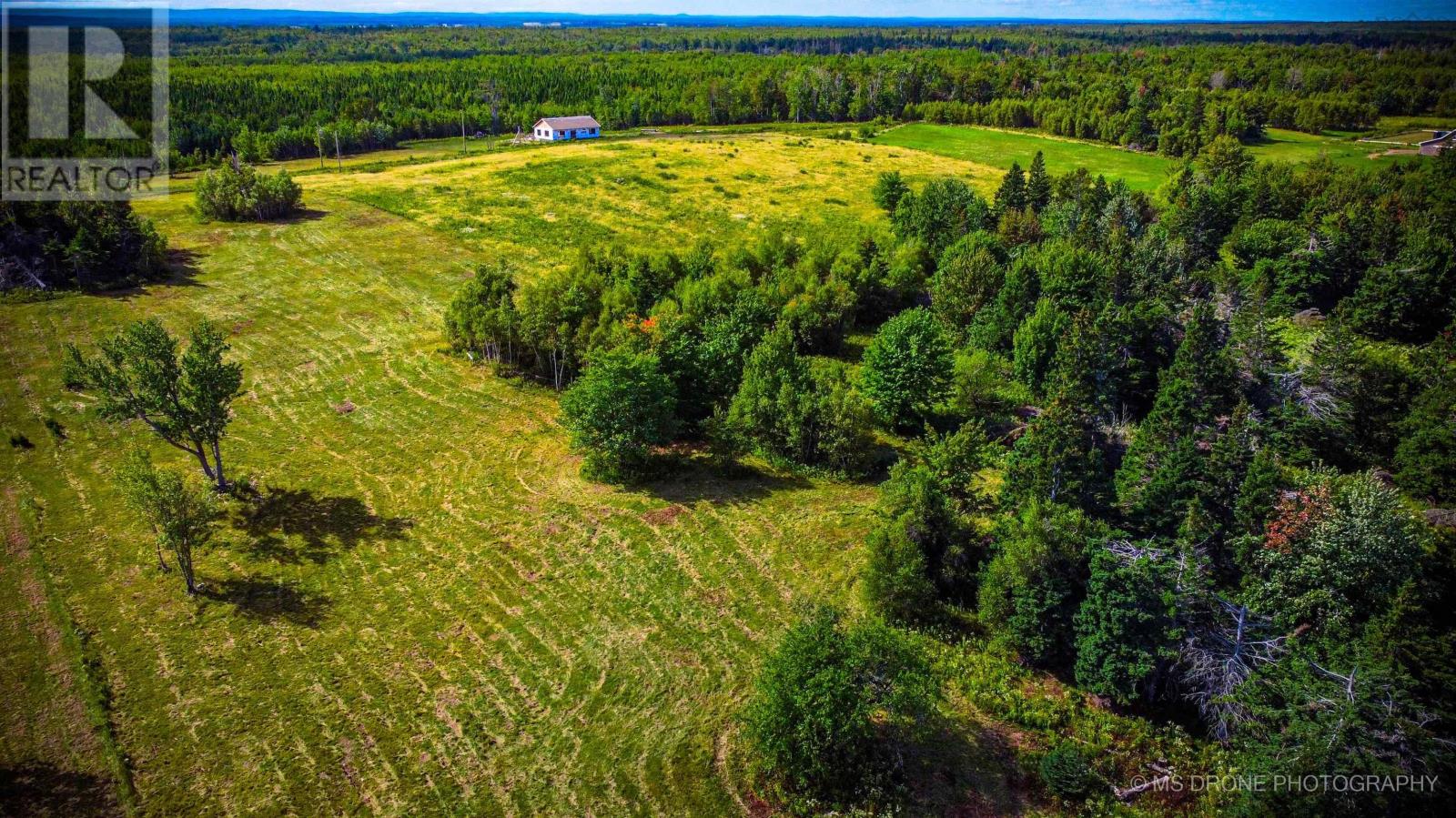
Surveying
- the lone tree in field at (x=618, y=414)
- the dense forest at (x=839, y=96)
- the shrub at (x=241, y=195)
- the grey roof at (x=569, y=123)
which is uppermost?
the dense forest at (x=839, y=96)

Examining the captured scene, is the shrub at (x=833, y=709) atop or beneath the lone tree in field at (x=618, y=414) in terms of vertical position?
beneath

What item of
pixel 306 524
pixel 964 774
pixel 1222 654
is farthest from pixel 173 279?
pixel 1222 654

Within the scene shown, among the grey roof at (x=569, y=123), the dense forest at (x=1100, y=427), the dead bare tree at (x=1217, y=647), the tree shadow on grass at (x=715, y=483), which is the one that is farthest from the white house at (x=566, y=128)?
the dead bare tree at (x=1217, y=647)

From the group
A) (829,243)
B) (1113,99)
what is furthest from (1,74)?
(1113,99)

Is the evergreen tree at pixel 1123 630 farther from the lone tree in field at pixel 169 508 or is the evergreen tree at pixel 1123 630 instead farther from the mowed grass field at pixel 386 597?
the lone tree in field at pixel 169 508

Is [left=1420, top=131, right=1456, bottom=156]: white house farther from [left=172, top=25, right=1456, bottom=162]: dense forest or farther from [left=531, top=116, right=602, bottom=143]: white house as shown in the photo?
[left=531, top=116, right=602, bottom=143]: white house

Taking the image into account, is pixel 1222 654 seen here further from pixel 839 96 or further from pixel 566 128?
pixel 839 96

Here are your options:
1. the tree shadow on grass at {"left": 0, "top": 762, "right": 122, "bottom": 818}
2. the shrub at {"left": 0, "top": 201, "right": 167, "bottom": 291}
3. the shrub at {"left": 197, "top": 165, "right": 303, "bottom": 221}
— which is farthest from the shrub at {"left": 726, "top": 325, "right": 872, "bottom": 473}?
the shrub at {"left": 197, "top": 165, "right": 303, "bottom": 221}
